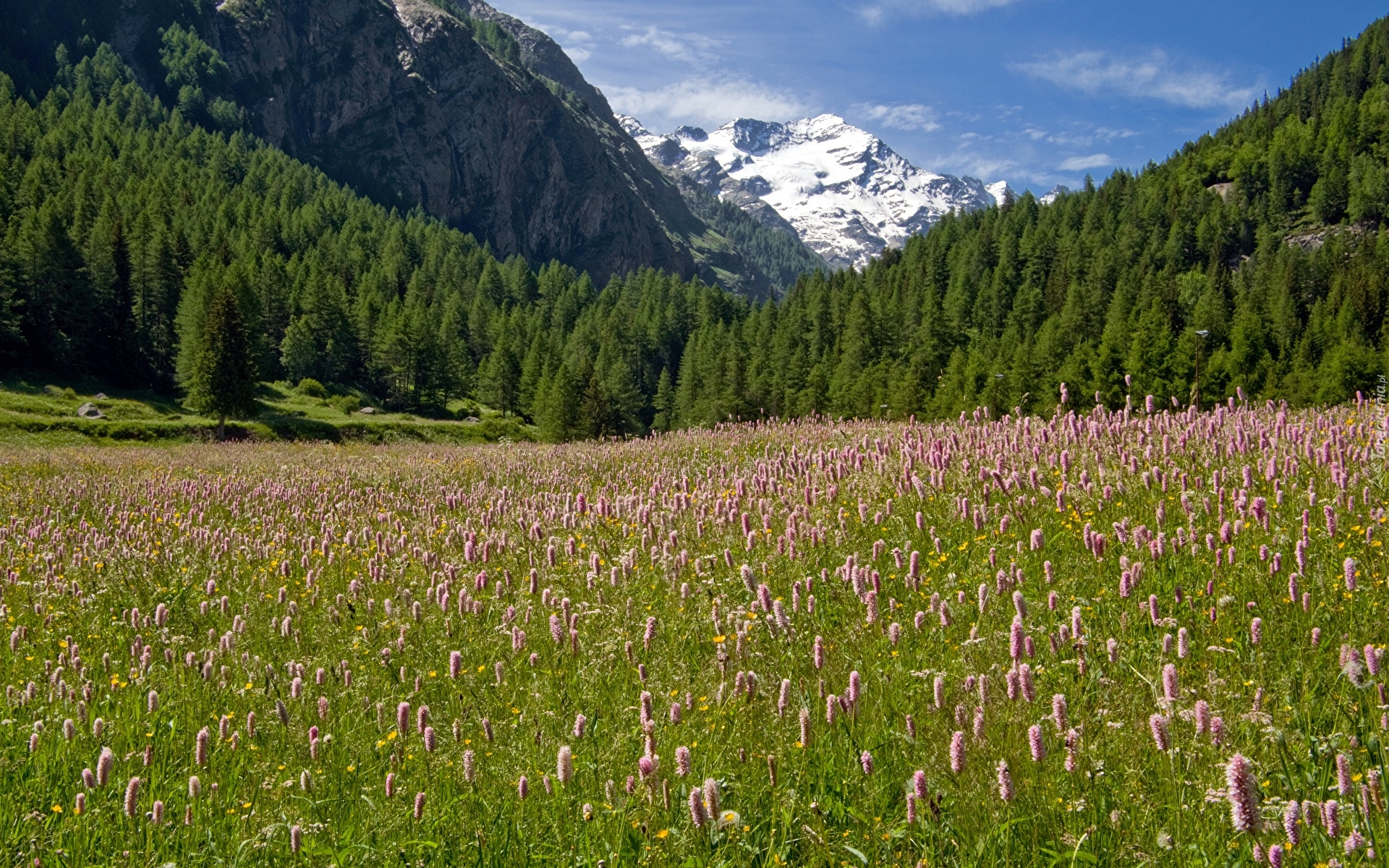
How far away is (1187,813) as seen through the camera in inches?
118

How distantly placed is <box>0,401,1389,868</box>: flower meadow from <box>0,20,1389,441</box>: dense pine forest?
2022 inches

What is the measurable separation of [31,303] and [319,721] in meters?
102

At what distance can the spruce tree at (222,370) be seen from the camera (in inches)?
2527

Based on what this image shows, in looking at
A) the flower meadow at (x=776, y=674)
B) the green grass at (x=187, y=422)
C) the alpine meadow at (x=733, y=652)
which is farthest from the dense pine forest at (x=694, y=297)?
the flower meadow at (x=776, y=674)

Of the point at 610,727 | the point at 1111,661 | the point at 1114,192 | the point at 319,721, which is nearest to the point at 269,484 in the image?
the point at 319,721

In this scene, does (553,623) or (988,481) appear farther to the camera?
(988,481)

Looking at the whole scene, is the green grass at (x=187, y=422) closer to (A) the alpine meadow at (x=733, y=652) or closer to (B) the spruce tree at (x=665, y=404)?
(B) the spruce tree at (x=665, y=404)

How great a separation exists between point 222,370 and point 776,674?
71.6 metres

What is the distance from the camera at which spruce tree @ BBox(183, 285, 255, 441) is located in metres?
64.2

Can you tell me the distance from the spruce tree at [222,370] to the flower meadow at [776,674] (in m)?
63.2

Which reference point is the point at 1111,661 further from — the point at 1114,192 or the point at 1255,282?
the point at 1114,192

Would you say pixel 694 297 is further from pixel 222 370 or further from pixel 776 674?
pixel 776 674

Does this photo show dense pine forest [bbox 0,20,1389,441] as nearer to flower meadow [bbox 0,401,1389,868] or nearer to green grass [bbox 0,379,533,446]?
green grass [bbox 0,379,533,446]

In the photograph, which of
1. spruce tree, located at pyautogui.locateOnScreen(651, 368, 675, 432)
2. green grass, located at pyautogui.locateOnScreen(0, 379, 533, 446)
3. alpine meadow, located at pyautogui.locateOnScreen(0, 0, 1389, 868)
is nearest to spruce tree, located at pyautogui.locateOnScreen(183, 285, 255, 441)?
green grass, located at pyautogui.locateOnScreen(0, 379, 533, 446)
